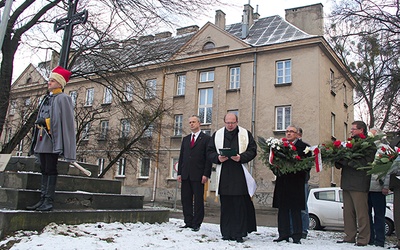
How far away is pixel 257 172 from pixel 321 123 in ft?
16.7

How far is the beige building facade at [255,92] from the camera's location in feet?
77.9

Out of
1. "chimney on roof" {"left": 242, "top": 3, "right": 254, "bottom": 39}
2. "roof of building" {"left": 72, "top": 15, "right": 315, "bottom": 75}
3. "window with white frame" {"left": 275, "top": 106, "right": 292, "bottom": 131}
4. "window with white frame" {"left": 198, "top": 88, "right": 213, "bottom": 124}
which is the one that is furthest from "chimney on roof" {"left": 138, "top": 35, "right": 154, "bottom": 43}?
"chimney on roof" {"left": 242, "top": 3, "right": 254, "bottom": 39}

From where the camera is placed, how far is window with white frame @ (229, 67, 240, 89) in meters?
26.6

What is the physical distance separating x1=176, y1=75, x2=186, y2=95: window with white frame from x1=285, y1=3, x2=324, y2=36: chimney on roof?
9.23 meters

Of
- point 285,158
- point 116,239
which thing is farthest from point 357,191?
point 116,239

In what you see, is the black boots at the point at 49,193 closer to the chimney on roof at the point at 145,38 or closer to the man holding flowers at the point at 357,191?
the man holding flowers at the point at 357,191

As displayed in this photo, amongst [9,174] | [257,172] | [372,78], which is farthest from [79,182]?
[257,172]

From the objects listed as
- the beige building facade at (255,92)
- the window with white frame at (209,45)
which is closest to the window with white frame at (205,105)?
the beige building facade at (255,92)

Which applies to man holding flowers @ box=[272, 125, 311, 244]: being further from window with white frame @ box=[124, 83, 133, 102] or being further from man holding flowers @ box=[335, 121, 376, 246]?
window with white frame @ box=[124, 83, 133, 102]

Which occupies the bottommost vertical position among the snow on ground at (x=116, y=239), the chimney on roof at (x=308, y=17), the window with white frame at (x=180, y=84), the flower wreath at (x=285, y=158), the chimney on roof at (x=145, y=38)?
the snow on ground at (x=116, y=239)

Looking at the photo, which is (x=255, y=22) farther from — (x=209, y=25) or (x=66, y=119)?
(x=66, y=119)

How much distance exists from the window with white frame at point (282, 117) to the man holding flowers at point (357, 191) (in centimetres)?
1841

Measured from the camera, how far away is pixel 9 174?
5.80 m

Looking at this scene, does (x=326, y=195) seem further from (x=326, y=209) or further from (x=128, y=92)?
(x=128, y=92)
